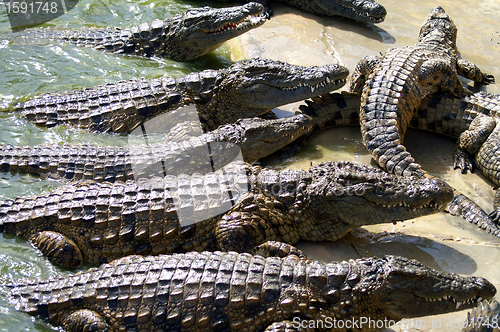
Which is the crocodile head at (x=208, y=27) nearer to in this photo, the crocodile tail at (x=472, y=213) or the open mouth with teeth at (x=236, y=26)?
the open mouth with teeth at (x=236, y=26)

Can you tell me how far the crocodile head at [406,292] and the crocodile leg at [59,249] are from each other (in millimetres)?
2151

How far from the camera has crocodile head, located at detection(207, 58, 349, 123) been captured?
5.59 metres

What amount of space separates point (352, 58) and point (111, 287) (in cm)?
553

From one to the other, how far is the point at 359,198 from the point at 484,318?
1.29 m

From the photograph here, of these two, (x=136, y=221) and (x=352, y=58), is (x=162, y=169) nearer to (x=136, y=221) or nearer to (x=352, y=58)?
(x=136, y=221)

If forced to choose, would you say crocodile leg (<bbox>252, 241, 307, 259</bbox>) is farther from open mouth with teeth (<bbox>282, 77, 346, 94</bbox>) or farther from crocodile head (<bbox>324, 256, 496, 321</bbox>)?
open mouth with teeth (<bbox>282, 77, 346, 94</bbox>)

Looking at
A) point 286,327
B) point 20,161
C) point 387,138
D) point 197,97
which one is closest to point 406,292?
point 286,327

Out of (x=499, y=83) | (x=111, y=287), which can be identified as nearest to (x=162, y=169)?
(x=111, y=287)

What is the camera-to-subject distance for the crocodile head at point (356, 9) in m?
7.99

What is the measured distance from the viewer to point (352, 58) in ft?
23.2

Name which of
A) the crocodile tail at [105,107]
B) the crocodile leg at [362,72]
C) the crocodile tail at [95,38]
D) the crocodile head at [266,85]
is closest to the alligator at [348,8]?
the crocodile leg at [362,72]

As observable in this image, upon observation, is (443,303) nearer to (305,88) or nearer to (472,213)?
(472,213)

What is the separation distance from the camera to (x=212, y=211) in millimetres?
3789

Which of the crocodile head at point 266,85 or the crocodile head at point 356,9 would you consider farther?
the crocodile head at point 356,9
